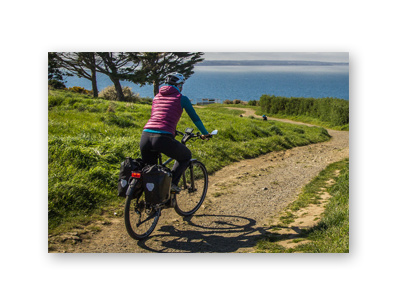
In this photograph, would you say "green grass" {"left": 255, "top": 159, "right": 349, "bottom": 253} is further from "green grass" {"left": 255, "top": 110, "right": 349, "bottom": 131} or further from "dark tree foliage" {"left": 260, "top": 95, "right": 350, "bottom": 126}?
"dark tree foliage" {"left": 260, "top": 95, "right": 350, "bottom": 126}

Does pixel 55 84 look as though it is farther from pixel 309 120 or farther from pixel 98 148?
pixel 309 120

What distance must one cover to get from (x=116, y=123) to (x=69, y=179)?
4785mm

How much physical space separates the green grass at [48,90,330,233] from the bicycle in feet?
3.12

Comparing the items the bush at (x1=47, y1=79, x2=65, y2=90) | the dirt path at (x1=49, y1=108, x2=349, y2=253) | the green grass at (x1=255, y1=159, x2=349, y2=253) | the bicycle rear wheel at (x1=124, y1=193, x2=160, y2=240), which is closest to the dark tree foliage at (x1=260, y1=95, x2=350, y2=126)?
the dirt path at (x1=49, y1=108, x2=349, y2=253)

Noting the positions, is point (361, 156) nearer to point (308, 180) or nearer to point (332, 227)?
point (332, 227)

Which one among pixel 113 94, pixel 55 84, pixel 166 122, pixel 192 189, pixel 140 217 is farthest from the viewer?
pixel 113 94

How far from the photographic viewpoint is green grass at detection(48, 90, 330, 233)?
5.27m

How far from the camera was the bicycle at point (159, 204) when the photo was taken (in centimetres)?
429

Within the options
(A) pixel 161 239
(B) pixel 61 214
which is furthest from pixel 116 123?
(A) pixel 161 239

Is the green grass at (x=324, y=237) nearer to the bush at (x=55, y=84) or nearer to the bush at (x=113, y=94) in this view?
the bush at (x=55, y=84)

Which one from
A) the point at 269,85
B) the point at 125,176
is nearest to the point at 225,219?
the point at 125,176

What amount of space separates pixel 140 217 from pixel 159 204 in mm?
347

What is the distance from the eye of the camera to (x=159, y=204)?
480cm

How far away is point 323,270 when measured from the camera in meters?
3.81
